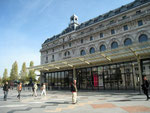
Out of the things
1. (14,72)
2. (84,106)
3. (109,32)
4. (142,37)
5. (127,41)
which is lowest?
(84,106)

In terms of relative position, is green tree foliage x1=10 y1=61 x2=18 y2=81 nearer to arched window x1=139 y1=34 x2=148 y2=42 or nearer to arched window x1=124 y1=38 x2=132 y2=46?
arched window x1=124 y1=38 x2=132 y2=46

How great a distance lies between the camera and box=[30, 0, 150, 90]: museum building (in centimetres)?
1667

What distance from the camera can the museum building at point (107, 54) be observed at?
54.7 ft

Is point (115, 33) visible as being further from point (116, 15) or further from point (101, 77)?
point (101, 77)

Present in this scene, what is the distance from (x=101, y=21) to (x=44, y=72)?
20.5 meters

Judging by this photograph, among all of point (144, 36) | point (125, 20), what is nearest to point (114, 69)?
point (144, 36)

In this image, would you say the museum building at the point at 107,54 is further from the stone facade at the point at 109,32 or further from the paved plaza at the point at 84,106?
the paved plaza at the point at 84,106

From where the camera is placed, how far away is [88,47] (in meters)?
34.0

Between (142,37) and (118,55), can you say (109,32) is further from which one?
(118,55)

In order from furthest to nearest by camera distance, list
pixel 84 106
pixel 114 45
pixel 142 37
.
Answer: pixel 114 45 → pixel 142 37 → pixel 84 106

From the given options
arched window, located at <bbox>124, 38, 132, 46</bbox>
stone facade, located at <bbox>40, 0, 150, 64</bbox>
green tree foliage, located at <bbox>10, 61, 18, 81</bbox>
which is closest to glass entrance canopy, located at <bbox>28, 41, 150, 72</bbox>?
arched window, located at <bbox>124, 38, 132, 46</bbox>

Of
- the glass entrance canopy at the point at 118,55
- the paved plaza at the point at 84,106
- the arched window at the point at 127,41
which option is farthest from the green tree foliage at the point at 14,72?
the paved plaza at the point at 84,106

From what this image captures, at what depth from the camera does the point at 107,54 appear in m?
17.6

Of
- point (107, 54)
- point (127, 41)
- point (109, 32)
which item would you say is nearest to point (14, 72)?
point (109, 32)
